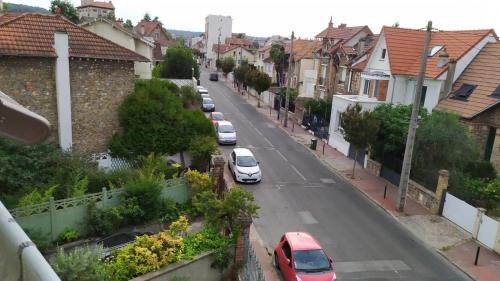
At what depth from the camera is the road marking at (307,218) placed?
19312 millimetres

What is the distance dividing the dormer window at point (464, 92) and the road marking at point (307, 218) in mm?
15236

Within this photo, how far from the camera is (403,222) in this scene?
20016mm

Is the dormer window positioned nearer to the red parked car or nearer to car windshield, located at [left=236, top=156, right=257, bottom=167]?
car windshield, located at [left=236, top=156, right=257, bottom=167]

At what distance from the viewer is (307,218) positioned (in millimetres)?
19672

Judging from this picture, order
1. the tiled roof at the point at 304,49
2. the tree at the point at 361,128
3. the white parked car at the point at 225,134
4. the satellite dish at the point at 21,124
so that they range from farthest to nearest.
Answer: the tiled roof at the point at 304,49
the white parked car at the point at 225,134
the tree at the point at 361,128
the satellite dish at the point at 21,124

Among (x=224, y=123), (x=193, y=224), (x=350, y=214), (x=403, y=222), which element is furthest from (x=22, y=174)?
(x=224, y=123)

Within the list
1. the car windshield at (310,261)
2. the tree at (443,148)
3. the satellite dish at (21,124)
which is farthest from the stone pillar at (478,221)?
the satellite dish at (21,124)

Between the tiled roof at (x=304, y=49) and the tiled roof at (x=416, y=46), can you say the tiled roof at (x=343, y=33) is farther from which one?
the tiled roof at (x=416, y=46)

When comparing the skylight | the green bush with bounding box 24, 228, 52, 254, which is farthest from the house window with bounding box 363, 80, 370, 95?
the green bush with bounding box 24, 228, 52, 254

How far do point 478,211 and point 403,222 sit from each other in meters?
3.22

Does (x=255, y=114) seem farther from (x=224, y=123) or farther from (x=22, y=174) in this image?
(x=22, y=174)

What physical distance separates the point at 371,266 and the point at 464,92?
700 inches

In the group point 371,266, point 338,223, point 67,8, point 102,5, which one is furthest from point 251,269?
point 102,5

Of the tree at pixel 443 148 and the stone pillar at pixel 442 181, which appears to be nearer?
the stone pillar at pixel 442 181
